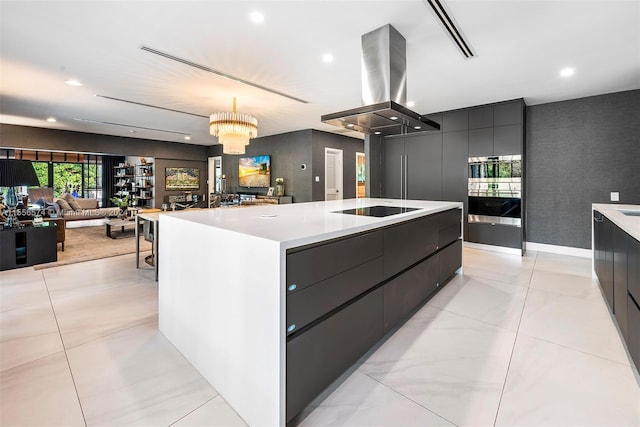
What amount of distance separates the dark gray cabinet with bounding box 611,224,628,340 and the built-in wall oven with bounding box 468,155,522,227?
2.65 m

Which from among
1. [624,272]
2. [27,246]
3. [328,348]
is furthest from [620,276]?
[27,246]

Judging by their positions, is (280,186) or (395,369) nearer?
(395,369)

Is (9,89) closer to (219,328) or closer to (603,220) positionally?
(219,328)

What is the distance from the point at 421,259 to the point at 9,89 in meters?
6.14

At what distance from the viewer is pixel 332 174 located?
8211 millimetres

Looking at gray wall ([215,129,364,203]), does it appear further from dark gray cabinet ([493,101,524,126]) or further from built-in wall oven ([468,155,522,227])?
dark gray cabinet ([493,101,524,126])

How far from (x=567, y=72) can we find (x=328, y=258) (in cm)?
418

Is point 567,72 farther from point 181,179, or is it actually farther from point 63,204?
point 63,204

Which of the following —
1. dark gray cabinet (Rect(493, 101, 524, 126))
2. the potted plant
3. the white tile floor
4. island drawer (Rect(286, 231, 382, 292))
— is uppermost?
dark gray cabinet (Rect(493, 101, 524, 126))

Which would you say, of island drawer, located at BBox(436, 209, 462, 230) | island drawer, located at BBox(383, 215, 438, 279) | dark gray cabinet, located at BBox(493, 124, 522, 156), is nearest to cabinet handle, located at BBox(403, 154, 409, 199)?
dark gray cabinet, located at BBox(493, 124, 522, 156)

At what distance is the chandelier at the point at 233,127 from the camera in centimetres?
452

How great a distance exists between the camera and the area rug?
437 cm

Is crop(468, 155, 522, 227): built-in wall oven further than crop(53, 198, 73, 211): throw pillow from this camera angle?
No

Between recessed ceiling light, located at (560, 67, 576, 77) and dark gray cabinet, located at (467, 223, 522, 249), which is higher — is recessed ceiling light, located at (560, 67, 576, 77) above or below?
above
